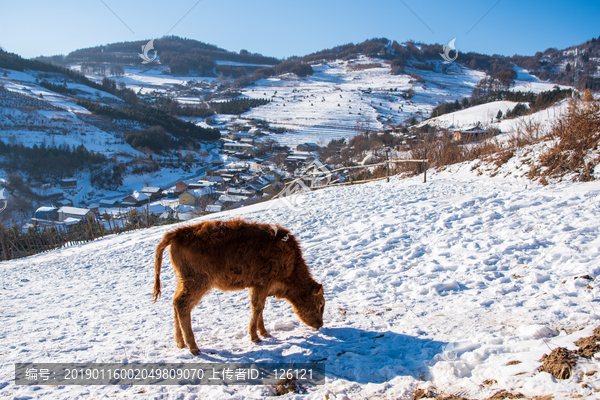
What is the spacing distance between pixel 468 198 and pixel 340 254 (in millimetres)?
4515

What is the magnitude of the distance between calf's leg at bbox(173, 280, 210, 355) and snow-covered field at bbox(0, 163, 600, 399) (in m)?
0.19

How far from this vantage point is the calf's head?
4.09m

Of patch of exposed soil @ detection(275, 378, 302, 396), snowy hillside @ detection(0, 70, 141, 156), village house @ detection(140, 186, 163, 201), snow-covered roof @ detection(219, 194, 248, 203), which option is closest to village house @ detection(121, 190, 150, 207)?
village house @ detection(140, 186, 163, 201)

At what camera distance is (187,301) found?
12.3ft

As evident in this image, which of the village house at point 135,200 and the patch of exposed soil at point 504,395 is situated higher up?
the patch of exposed soil at point 504,395

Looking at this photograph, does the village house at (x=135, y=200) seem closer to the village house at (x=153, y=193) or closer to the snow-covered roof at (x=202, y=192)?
the village house at (x=153, y=193)

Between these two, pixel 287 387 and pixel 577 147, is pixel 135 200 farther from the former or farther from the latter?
pixel 577 147

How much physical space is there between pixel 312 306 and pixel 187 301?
1.62 meters

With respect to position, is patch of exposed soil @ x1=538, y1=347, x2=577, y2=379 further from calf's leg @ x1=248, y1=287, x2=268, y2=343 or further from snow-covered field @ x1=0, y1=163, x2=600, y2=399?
calf's leg @ x1=248, y1=287, x2=268, y2=343

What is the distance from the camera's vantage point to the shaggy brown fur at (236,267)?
371cm

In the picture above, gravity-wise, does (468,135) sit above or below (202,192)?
above

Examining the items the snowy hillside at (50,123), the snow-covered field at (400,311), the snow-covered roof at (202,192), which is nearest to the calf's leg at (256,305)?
the snow-covered field at (400,311)

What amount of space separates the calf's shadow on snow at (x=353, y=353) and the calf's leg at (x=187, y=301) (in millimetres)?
246

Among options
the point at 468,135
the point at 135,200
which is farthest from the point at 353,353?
the point at 135,200
